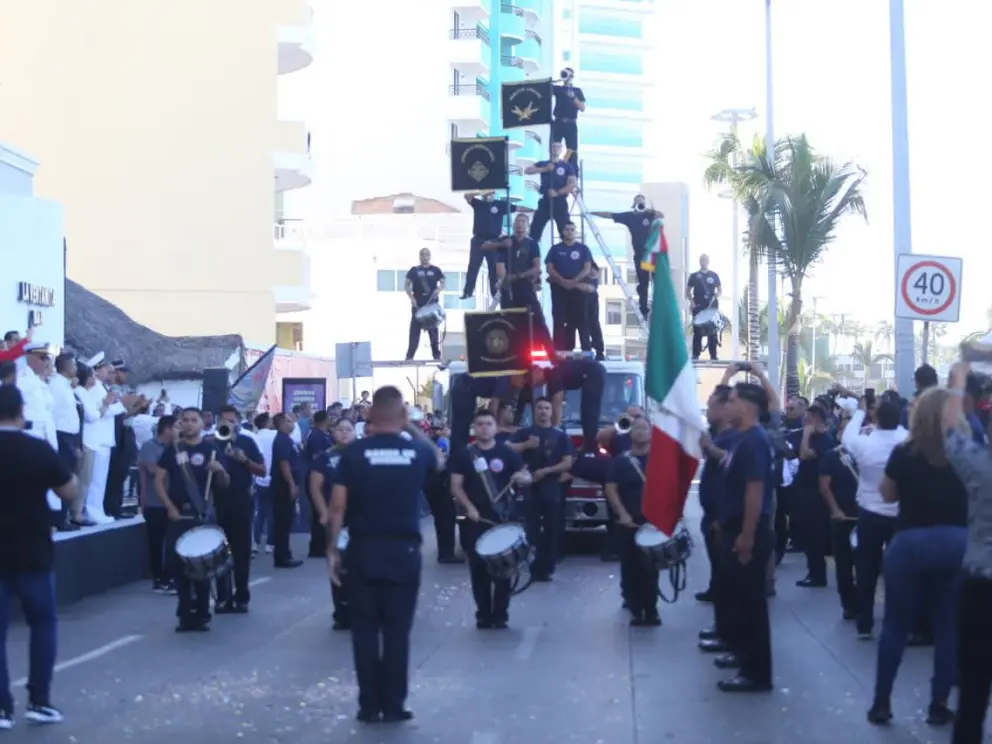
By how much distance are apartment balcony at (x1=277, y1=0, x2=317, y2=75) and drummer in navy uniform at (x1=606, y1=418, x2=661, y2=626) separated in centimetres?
3136

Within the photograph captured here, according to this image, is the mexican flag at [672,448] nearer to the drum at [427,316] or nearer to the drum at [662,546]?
the drum at [662,546]

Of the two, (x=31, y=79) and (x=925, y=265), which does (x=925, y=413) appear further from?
(x=31, y=79)

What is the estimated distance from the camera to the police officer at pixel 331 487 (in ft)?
46.2

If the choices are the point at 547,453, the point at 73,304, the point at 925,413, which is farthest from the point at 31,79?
the point at 925,413

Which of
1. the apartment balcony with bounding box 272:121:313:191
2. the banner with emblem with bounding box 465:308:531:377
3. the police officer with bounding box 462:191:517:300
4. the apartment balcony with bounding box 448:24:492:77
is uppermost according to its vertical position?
the apartment balcony with bounding box 448:24:492:77

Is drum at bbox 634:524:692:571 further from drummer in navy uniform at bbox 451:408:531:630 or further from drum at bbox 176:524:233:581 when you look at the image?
drum at bbox 176:524:233:581

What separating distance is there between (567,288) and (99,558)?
6566 millimetres

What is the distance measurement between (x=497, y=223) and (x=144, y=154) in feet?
73.5

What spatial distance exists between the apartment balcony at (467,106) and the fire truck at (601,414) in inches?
1932

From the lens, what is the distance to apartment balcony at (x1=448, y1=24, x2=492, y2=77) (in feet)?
230

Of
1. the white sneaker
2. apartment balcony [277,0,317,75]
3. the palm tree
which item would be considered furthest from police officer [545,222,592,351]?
apartment balcony [277,0,317,75]

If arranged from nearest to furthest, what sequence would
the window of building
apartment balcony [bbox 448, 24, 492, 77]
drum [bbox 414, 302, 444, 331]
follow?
drum [bbox 414, 302, 444, 331] < apartment balcony [bbox 448, 24, 492, 77] < the window of building

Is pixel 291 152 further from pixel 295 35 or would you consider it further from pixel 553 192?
pixel 553 192

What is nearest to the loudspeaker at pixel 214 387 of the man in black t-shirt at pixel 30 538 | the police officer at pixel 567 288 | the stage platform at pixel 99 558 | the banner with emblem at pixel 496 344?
the stage platform at pixel 99 558
